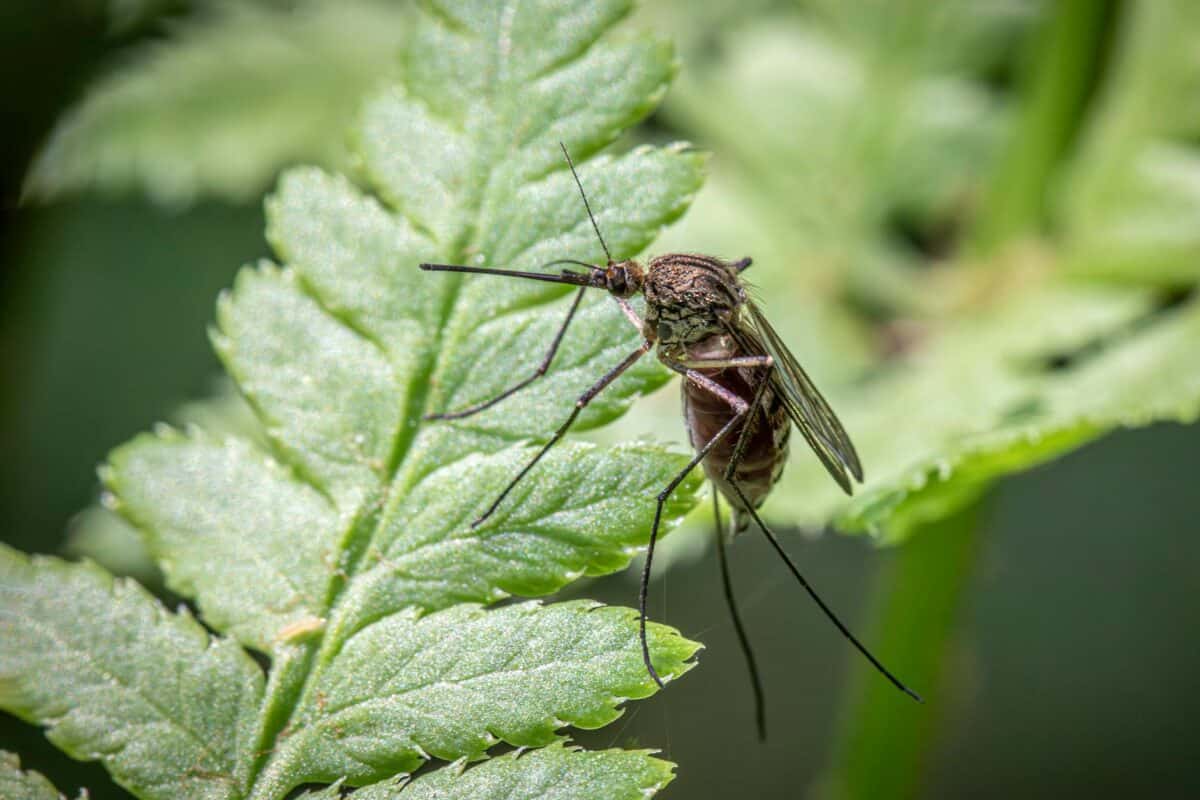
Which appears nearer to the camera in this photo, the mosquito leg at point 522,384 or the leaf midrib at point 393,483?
the leaf midrib at point 393,483

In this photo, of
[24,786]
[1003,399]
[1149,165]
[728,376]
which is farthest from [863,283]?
[24,786]

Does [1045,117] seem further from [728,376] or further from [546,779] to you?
[546,779]

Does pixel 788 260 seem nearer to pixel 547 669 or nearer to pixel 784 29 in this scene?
pixel 784 29

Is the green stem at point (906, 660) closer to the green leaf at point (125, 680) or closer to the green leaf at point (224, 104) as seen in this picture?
the green leaf at point (125, 680)

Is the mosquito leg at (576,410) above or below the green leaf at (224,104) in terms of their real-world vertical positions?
below

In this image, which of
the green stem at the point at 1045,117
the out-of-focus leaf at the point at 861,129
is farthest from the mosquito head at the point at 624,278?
the green stem at the point at 1045,117

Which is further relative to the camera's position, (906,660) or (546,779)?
(906,660)

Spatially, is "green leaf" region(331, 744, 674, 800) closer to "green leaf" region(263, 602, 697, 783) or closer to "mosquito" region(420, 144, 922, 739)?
"green leaf" region(263, 602, 697, 783)

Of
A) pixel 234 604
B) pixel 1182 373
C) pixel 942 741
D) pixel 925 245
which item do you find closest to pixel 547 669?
pixel 234 604
